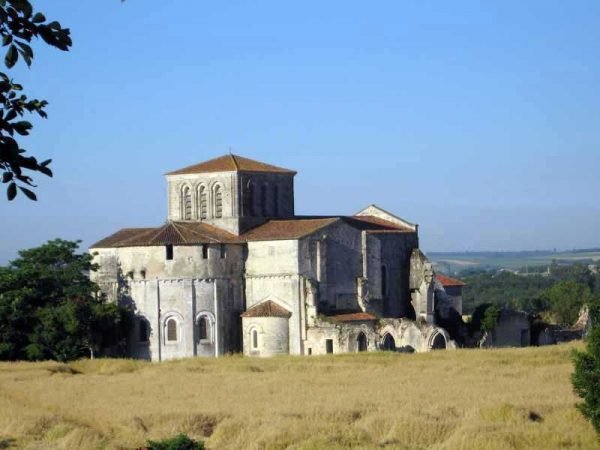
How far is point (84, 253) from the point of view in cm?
5512

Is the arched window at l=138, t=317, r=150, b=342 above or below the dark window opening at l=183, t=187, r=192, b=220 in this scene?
below

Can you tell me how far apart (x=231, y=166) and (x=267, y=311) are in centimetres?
688

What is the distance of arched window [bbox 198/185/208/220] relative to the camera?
51.8 metres

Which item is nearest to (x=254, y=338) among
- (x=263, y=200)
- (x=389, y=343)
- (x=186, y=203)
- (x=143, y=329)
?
(x=143, y=329)

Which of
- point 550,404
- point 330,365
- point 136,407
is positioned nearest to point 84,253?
point 330,365

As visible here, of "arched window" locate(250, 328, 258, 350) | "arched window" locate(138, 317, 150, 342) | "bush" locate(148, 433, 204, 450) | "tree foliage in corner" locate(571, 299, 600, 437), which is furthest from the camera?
"arched window" locate(138, 317, 150, 342)

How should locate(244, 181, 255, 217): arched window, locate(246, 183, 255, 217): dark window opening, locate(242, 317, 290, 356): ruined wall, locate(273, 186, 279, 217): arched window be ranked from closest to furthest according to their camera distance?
locate(242, 317, 290, 356): ruined wall, locate(244, 181, 255, 217): arched window, locate(246, 183, 255, 217): dark window opening, locate(273, 186, 279, 217): arched window

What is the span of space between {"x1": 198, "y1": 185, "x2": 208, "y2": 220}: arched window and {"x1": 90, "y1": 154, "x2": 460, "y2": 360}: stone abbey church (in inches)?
10.6

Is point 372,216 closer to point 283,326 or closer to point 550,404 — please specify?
point 283,326

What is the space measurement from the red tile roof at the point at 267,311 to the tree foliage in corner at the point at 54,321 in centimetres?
485

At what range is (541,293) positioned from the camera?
4277 inches

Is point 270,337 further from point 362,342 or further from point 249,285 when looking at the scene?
point 362,342

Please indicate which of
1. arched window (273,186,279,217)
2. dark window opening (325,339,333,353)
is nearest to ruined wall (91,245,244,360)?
dark window opening (325,339,333,353)

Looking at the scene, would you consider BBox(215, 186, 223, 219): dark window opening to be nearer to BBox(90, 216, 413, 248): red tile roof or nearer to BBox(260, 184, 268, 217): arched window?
BBox(90, 216, 413, 248): red tile roof
